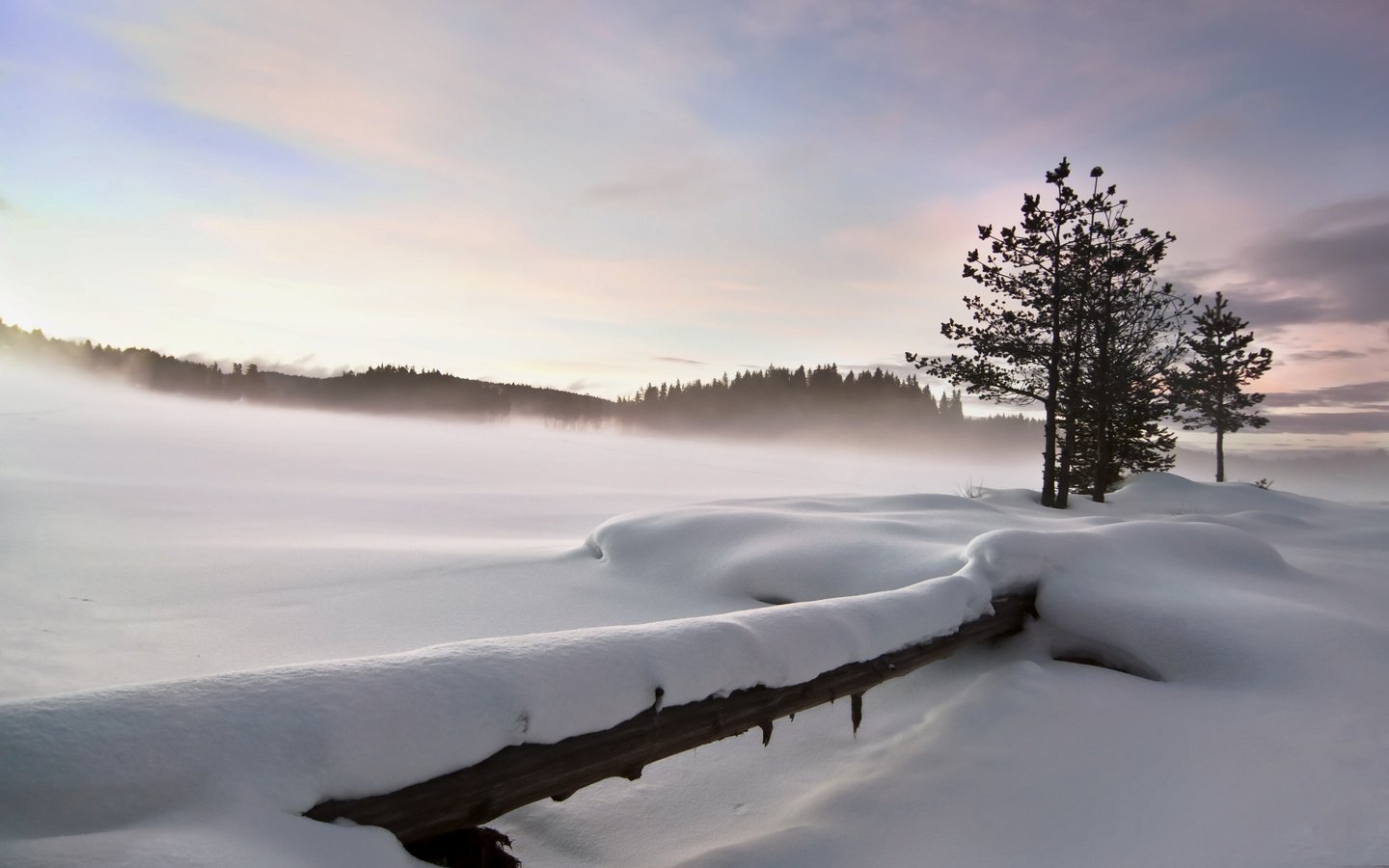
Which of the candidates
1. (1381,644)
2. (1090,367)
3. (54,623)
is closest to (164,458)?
(54,623)

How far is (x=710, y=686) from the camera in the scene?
260 cm

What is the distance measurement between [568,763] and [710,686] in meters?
0.65

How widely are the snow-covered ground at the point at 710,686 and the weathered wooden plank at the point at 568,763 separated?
7 cm

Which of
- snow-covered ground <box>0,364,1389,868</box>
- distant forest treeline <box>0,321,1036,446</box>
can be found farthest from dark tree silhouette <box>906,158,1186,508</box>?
distant forest treeline <box>0,321,1036,446</box>

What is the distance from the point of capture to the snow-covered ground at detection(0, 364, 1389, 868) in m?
1.67

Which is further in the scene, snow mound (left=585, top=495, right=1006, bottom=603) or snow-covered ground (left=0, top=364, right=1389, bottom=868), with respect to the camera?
snow mound (left=585, top=495, right=1006, bottom=603)

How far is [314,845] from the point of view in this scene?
1.61m

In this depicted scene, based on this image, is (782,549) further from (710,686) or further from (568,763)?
(568,763)

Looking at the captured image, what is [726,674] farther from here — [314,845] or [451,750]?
[314,845]

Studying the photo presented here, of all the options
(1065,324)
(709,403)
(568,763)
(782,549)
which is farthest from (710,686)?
(709,403)

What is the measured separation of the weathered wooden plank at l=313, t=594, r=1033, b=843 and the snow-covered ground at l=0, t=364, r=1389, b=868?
7 centimetres

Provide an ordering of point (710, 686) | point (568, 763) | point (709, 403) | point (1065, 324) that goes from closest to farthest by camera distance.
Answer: point (568, 763)
point (710, 686)
point (1065, 324)
point (709, 403)

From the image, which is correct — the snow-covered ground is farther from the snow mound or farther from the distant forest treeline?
the distant forest treeline

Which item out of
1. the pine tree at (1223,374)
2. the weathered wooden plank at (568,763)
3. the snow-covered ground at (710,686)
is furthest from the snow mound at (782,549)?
the pine tree at (1223,374)
